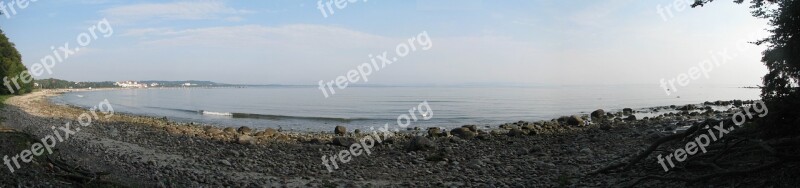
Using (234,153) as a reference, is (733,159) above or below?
above

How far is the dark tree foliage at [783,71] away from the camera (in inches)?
331

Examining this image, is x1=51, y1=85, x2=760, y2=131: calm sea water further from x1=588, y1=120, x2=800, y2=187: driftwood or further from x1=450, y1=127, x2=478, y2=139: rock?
x1=588, y1=120, x2=800, y2=187: driftwood

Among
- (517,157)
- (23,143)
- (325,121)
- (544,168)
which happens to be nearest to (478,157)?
(517,157)

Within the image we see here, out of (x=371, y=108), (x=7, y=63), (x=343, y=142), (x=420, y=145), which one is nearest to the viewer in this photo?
(x=420, y=145)

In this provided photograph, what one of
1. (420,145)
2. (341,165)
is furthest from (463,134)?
(341,165)

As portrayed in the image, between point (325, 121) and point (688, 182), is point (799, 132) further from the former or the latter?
point (325, 121)

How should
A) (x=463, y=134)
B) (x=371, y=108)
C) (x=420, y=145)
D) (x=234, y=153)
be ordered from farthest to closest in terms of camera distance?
1. (x=371, y=108)
2. (x=463, y=134)
3. (x=420, y=145)
4. (x=234, y=153)

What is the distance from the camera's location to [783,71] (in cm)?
889

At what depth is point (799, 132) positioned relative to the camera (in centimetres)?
820

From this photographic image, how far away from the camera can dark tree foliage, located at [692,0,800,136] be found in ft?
27.6

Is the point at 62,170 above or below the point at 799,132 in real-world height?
below

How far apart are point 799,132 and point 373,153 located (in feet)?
40.7

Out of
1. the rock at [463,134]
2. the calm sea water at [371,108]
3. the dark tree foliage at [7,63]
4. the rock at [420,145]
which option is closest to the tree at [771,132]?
the rock at [420,145]

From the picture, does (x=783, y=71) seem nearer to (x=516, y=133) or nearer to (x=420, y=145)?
(x=420, y=145)
